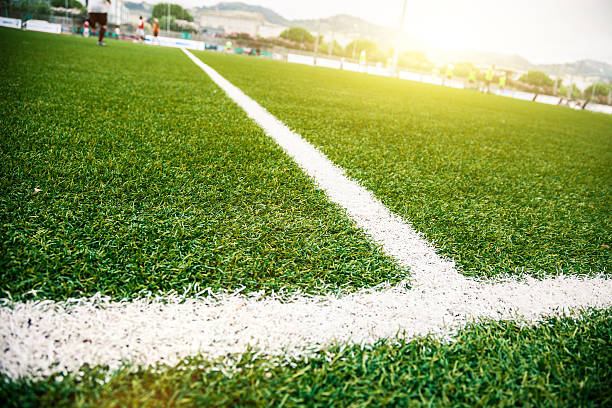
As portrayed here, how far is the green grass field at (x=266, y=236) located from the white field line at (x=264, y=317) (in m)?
0.05

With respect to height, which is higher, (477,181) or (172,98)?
(172,98)

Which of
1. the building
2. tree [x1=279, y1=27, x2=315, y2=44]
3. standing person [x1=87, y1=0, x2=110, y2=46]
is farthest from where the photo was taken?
the building

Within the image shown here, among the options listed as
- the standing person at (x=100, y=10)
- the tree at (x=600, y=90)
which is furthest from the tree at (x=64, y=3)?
the tree at (x=600, y=90)

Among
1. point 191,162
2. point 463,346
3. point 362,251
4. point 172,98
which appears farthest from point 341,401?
point 172,98

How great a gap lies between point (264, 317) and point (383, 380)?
0.36 m

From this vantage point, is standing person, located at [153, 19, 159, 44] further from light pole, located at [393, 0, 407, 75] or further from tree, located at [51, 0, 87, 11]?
tree, located at [51, 0, 87, 11]

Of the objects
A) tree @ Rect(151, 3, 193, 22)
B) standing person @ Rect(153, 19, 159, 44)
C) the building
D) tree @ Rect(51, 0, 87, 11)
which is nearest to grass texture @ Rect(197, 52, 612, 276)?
standing person @ Rect(153, 19, 159, 44)

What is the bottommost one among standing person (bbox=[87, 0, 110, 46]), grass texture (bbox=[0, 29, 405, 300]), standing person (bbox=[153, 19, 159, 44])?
grass texture (bbox=[0, 29, 405, 300])

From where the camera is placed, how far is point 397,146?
328 cm

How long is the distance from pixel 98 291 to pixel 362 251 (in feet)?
2.97

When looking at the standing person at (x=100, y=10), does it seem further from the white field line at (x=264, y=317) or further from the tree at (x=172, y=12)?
the tree at (x=172, y=12)

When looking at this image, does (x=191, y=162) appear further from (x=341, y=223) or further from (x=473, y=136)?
(x=473, y=136)

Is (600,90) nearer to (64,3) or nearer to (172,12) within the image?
(64,3)

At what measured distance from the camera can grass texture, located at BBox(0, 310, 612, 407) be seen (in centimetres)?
79
